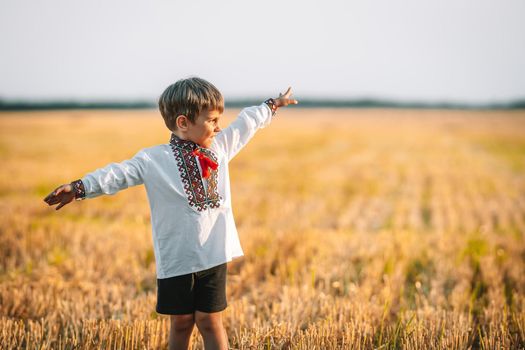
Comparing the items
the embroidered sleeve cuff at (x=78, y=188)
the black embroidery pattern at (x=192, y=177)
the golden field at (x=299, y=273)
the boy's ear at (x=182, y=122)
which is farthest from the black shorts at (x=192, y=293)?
the boy's ear at (x=182, y=122)

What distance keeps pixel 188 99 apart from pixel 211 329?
1.40 meters

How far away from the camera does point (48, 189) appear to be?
12391 millimetres

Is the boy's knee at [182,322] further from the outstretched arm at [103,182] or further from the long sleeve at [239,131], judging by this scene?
the long sleeve at [239,131]

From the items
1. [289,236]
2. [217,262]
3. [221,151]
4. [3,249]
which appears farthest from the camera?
[289,236]

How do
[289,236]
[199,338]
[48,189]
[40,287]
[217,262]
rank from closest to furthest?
[217,262] < [199,338] < [40,287] < [289,236] < [48,189]

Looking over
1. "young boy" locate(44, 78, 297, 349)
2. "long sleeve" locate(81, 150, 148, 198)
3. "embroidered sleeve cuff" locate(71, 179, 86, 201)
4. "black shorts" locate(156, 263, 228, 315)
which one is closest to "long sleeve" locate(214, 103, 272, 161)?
"young boy" locate(44, 78, 297, 349)

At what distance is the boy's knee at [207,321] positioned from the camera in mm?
2990

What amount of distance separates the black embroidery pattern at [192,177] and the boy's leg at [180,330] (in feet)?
2.29

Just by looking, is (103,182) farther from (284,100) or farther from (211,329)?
(284,100)

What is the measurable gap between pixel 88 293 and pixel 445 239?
5.09 m

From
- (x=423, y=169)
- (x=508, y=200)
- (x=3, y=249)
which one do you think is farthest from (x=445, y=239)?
(x=423, y=169)

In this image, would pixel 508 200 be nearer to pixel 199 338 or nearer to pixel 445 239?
pixel 445 239

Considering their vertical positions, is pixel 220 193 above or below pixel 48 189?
above

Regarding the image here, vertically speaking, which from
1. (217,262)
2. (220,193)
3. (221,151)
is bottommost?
(217,262)
